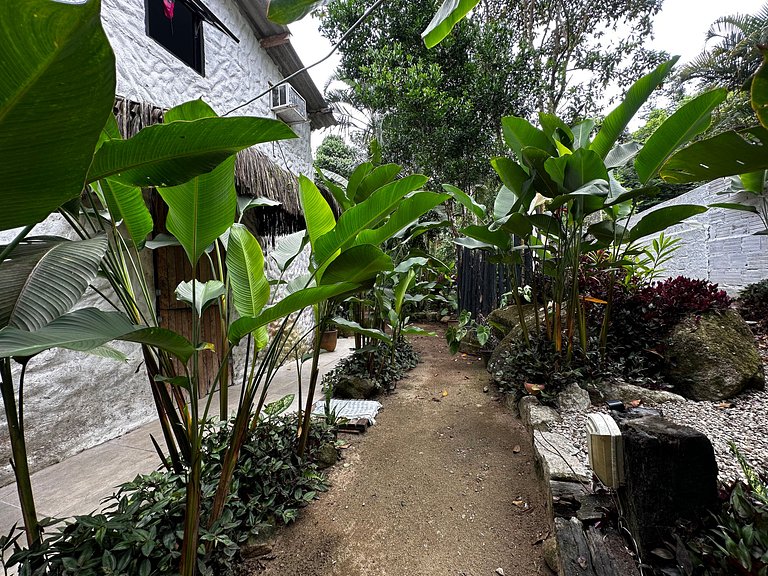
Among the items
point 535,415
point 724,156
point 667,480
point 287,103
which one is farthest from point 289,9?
point 287,103

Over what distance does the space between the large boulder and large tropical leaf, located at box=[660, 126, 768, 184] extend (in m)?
1.68

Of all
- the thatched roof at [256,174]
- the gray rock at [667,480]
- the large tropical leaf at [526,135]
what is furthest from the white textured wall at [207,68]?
the gray rock at [667,480]

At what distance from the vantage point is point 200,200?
894mm

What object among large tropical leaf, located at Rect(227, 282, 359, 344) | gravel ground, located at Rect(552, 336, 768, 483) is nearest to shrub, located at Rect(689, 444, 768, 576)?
gravel ground, located at Rect(552, 336, 768, 483)

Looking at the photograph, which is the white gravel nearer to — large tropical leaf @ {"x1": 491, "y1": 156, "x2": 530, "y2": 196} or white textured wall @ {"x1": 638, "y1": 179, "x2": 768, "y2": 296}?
large tropical leaf @ {"x1": 491, "y1": 156, "x2": 530, "y2": 196}

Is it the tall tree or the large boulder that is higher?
the tall tree

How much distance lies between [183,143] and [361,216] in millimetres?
550

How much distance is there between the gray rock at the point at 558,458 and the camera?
127 centimetres

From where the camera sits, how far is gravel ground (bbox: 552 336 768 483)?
1.29 meters

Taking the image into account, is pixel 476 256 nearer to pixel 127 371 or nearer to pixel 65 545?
pixel 127 371

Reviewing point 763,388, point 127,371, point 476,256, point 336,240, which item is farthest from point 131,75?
point 763,388

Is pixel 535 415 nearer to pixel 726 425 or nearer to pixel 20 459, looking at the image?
pixel 726 425

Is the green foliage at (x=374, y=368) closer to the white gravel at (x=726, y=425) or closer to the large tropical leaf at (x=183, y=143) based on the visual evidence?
the white gravel at (x=726, y=425)

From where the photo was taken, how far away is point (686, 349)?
7.04 ft
